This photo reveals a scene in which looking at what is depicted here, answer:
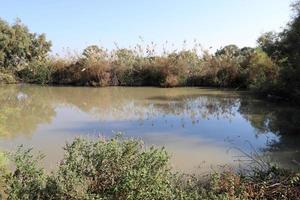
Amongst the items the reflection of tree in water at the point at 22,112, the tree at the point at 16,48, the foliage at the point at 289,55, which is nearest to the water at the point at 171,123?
the reflection of tree in water at the point at 22,112

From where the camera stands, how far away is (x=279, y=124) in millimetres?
12305

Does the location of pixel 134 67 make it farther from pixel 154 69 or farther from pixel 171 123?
pixel 171 123

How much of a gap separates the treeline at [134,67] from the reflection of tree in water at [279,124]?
12.5ft

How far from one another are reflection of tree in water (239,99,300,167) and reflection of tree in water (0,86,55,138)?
16.4 feet

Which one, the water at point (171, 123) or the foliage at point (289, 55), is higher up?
the foliage at point (289, 55)

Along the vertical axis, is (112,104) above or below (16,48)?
below

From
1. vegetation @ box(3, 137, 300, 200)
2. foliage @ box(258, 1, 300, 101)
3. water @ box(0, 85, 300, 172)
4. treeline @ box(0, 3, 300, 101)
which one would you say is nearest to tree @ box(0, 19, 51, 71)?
treeline @ box(0, 3, 300, 101)

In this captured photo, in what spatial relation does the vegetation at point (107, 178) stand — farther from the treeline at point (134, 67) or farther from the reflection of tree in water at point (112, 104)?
the treeline at point (134, 67)

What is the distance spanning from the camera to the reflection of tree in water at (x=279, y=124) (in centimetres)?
870

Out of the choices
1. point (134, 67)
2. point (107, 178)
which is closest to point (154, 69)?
point (134, 67)

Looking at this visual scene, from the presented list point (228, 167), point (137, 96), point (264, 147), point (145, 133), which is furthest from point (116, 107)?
point (228, 167)

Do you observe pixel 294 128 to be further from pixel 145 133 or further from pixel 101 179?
pixel 101 179

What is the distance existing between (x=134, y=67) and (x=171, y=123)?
15.1m

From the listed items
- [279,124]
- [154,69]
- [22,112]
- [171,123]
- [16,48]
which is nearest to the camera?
[279,124]
